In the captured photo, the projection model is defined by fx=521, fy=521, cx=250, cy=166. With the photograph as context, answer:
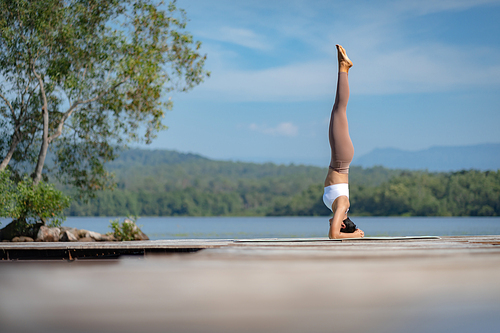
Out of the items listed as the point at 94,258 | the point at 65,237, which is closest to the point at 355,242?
the point at 94,258

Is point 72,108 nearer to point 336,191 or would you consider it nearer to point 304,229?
point 336,191

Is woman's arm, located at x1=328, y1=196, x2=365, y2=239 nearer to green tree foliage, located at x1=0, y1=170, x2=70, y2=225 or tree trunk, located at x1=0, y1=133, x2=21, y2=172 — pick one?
green tree foliage, located at x1=0, y1=170, x2=70, y2=225

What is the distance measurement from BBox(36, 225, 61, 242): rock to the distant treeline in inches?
2254

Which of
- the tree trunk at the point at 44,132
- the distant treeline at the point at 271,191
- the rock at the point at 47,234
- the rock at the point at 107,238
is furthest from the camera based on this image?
the distant treeline at the point at 271,191

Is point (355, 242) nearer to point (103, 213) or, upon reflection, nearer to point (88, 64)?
point (88, 64)

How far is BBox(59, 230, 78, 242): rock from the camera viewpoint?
44.3 ft

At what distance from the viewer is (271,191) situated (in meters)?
106

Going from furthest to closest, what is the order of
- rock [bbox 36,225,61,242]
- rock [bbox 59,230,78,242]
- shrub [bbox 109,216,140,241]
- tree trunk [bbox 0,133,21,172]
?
tree trunk [bbox 0,133,21,172], rock [bbox 36,225,61,242], rock [bbox 59,230,78,242], shrub [bbox 109,216,140,241]

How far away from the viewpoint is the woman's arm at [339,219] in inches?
284

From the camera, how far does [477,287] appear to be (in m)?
6.22

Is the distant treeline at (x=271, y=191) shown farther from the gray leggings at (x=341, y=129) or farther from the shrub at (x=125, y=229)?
the gray leggings at (x=341, y=129)

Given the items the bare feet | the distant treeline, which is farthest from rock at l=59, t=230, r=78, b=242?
the distant treeline

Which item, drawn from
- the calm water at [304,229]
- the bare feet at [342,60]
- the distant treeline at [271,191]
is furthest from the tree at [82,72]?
the distant treeline at [271,191]

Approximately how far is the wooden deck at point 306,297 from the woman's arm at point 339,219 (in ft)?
2.25
